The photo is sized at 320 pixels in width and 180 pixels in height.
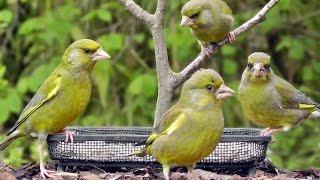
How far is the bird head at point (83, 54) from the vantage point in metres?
7.54

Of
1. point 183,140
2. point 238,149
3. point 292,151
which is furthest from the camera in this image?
point 292,151

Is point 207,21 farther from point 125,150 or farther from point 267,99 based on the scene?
point 125,150

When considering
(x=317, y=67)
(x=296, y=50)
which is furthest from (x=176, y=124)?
(x=317, y=67)

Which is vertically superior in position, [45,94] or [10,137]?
[45,94]

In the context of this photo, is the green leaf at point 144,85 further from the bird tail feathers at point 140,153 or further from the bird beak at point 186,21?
the bird tail feathers at point 140,153

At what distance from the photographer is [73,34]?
12.1 metres

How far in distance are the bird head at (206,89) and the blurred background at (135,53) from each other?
4.49m

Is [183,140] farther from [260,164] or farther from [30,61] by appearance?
[30,61]

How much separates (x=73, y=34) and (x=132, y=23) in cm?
81

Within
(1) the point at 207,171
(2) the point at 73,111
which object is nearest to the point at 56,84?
(2) the point at 73,111

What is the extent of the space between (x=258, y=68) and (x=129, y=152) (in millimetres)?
1336

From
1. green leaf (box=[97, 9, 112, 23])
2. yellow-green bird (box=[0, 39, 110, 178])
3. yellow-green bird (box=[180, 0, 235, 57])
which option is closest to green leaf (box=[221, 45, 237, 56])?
green leaf (box=[97, 9, 112, 23])

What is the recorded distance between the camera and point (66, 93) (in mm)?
7543

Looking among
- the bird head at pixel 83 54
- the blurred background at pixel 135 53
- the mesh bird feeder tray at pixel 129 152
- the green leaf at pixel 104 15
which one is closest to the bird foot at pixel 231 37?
the mesh bird feeder tray at pixel 129 152
